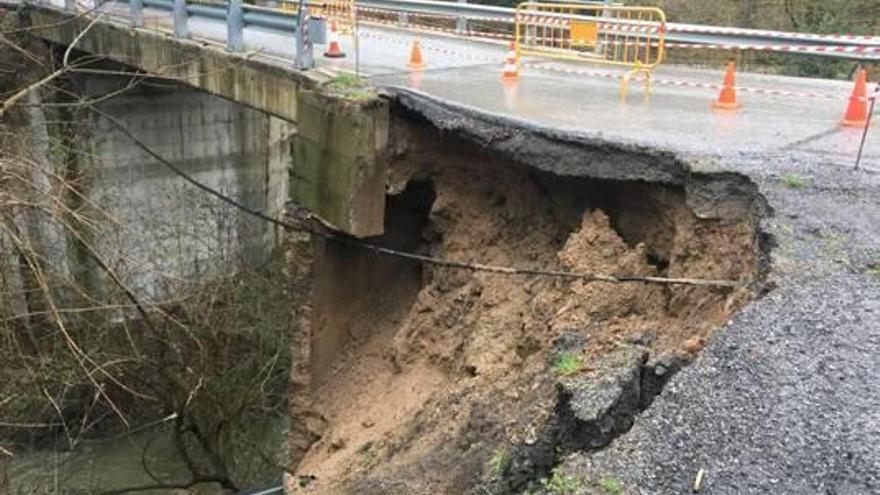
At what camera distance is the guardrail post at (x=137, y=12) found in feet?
37.3

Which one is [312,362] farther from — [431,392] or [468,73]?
[468,73]

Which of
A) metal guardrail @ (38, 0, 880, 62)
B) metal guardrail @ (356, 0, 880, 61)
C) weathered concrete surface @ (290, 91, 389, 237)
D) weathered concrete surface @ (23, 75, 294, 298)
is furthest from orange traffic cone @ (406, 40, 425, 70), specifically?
weathered concrete surface @ (23, 75, 294, 298)

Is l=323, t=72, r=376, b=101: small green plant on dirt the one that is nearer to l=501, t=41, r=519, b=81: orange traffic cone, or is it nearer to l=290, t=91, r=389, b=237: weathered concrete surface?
l=290, t=91, r=389, b=237: weathered concrete surface

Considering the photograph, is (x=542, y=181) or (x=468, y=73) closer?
(x=542, y=181)

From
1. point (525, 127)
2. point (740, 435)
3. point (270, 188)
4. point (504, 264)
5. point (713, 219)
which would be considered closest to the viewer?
point (740, 435)

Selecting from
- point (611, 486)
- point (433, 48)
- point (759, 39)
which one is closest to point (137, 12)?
point (433, 48)

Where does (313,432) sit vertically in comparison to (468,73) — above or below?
below

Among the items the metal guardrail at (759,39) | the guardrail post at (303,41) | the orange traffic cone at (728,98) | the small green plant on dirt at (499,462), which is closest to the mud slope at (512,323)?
the small green plant on dirt at (499,462)

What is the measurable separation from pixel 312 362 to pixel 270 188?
10.5 m

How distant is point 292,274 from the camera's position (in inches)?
320

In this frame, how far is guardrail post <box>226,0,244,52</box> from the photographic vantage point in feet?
29.0

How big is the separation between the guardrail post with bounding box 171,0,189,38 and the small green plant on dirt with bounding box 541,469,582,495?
876cm

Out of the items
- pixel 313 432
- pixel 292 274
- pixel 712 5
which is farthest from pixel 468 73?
pixel 712 5

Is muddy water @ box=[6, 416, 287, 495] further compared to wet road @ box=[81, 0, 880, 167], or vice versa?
muddy water @ box=[6, 416, 287, 495]
